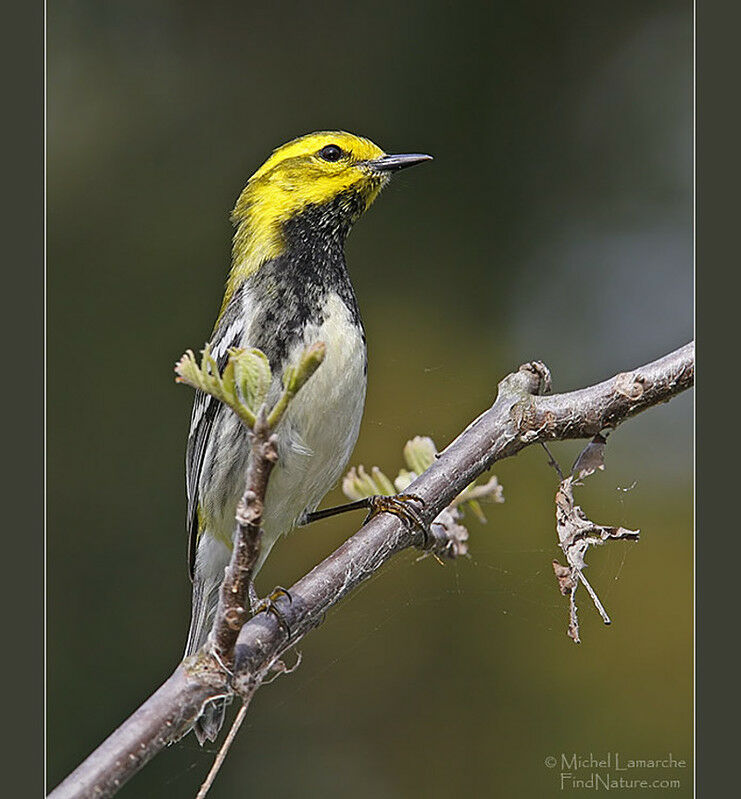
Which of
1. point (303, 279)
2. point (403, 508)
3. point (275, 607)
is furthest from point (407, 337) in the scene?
point (275, 607)

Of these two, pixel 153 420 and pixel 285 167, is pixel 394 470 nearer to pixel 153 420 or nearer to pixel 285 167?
pixel 153 420

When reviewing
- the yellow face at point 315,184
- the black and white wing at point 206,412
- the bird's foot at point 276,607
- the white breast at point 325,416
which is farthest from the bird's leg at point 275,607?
the yellow face at point 315,184

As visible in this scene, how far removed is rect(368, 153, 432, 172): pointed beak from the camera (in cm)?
152

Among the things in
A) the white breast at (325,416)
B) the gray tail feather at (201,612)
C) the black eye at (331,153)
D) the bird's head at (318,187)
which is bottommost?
the gray tail feather at (201,612)

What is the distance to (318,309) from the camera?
1.36 metres

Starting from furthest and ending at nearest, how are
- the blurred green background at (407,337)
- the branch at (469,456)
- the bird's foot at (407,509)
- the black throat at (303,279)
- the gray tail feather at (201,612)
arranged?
1. the blurred green background at (407,337)
2. the gray tail feather at (201,612)
3. the black throat at (303,279)
4. the bird's foot at (407,509)
5. the branch at (469,456)

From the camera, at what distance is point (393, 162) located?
1.53 metres

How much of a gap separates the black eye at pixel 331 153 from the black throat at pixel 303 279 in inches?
2.5

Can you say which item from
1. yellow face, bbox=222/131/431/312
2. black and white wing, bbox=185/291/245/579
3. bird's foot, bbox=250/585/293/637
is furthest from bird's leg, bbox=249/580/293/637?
yellow face, bbox=222/131/431/312

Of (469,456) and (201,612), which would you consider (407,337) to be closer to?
(201,612)

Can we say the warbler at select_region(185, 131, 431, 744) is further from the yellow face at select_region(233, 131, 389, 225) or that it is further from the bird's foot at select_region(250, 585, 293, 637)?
the bird's foot at select_region(250, 585, 293, 637)

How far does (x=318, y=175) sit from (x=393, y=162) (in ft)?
0.38

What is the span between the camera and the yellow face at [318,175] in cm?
154

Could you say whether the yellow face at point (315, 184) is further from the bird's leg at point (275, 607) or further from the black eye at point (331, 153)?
the bird's leg at point (275, 607)
